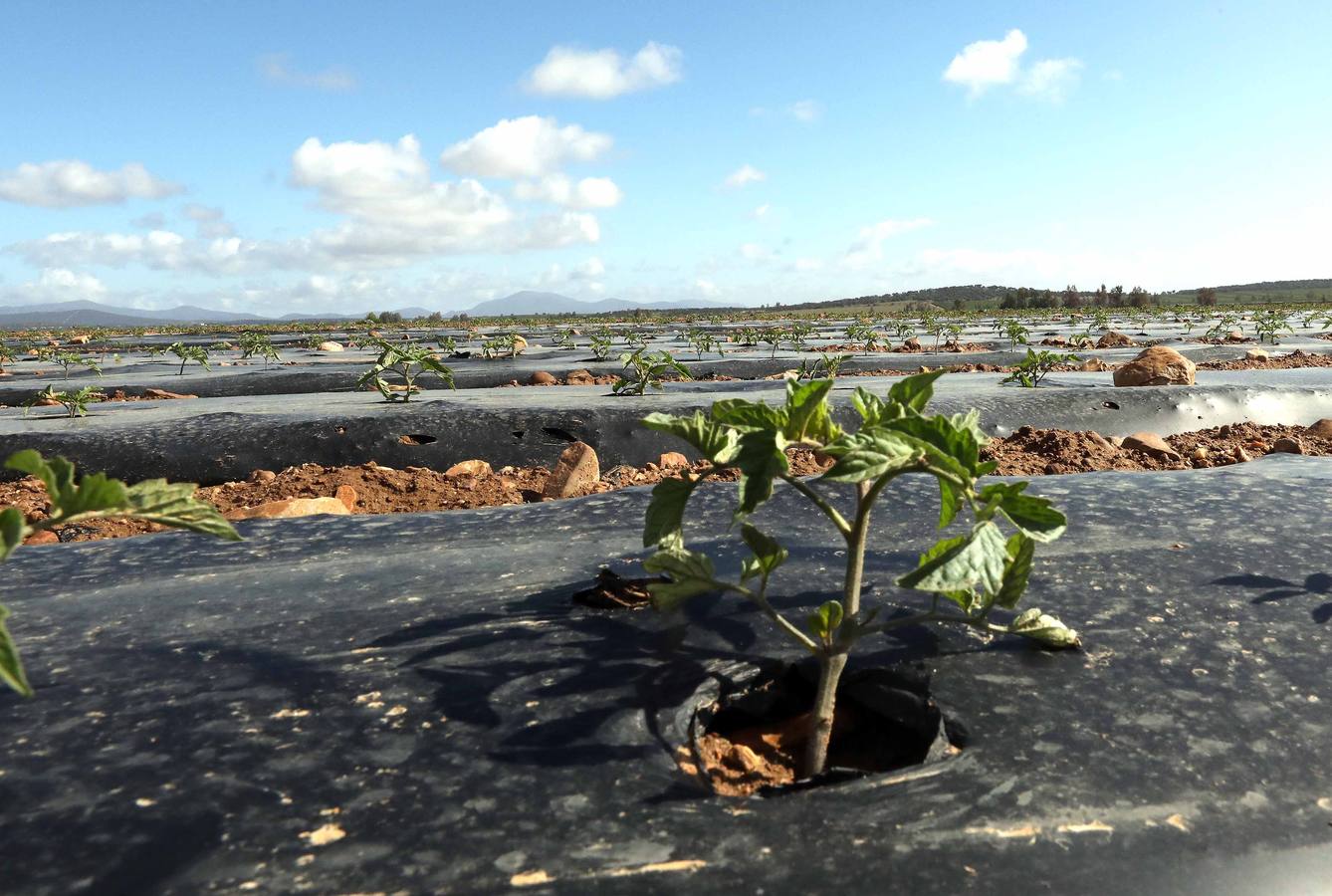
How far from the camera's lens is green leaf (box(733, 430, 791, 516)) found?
1.00 m

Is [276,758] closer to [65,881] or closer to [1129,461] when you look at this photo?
[65,881]

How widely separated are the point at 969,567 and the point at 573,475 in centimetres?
275

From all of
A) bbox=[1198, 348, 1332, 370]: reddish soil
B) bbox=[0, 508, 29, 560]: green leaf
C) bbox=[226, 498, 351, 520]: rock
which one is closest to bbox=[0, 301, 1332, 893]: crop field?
bbox=[0, 508, 29, 560]: green leaf

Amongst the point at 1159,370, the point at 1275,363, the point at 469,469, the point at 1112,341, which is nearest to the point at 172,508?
the point at 469,469

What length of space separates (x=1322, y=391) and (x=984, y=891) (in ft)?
22.7

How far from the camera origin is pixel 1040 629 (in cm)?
124

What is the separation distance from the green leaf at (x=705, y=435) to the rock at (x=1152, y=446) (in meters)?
3.85

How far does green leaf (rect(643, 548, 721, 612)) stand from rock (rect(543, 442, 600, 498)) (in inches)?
92.1

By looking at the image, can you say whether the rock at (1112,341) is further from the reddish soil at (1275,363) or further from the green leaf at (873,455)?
the green leaf at (873,455)

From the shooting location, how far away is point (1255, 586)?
5.10ft

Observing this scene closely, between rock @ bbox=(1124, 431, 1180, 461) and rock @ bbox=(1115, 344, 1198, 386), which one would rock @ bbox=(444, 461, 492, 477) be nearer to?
rock @ bbox=(1124, 431, 1180, 461)

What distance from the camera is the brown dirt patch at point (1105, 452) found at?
390 centimetres

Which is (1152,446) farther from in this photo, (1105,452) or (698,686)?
(698,686)

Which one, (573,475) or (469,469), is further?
(469,469)
